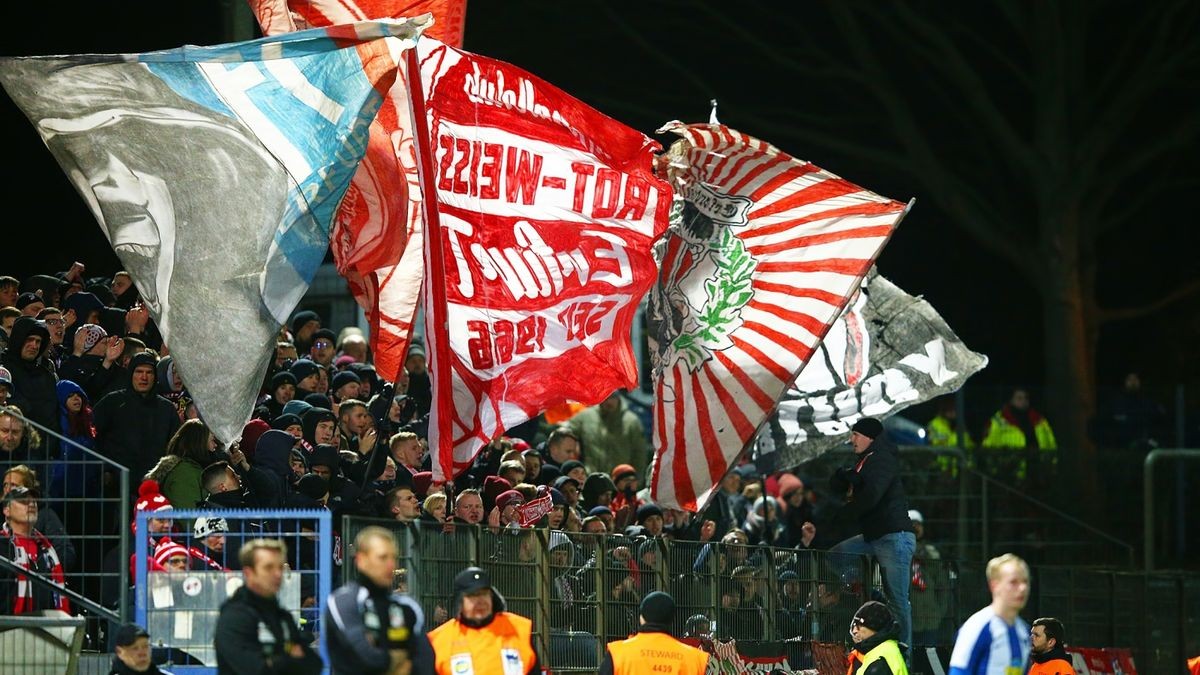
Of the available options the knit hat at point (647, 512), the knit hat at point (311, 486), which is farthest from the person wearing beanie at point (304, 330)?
the knit hat at point (311, 486)

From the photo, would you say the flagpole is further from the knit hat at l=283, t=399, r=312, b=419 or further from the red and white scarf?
the knit hat at l=283, t=399, r=312, b=419

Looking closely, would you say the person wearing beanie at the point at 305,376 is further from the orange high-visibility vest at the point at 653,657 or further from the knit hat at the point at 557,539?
the orange high-visibility vest at the point at 653,657

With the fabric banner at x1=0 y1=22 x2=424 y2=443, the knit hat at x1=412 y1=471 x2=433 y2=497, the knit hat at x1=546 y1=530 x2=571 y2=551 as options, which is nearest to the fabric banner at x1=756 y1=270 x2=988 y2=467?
the knit hat at x1=412 y1=471 x2=433 y2=497

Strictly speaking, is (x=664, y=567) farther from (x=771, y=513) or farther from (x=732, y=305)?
(x=771, y=513)

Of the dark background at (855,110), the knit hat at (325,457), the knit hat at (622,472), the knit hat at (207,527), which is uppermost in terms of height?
the dark background at (855,110)

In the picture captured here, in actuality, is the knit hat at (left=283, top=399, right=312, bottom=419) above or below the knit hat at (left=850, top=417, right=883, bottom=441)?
above

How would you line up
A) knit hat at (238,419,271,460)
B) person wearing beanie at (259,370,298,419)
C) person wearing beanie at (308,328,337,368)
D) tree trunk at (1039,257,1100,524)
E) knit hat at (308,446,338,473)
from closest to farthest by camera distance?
knit hat at (308,446,338,473) < knit hat at (238,419,271,460) < person wearing beanie at (259,370,298,419) < person wearing beanie at (308,328,337,368) < tree trunk at (1039,257,1100,524)

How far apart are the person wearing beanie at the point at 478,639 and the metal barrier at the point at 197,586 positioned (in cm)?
79

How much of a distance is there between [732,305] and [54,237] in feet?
45.0

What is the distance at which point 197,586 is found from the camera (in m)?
11.7

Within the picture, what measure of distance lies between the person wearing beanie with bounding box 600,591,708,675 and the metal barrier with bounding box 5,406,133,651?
301 cm

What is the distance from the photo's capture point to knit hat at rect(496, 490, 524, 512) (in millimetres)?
15391


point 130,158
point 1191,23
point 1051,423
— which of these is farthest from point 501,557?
point 1191,23

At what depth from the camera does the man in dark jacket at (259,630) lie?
30.7 feet
